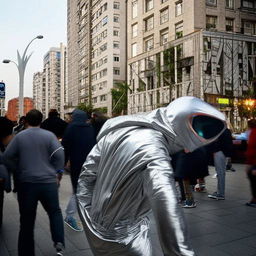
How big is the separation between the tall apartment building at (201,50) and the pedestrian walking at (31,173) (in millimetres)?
30344

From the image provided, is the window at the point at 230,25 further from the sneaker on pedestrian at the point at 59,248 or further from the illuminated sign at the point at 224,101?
the sneaker on pedestrian at the point at 59,248

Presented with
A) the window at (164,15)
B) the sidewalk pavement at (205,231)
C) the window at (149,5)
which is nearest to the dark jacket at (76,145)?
the sidewalk pavement at (205,231)

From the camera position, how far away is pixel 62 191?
8625 mm

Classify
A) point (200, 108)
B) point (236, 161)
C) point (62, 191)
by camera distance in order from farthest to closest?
point (236, 161) → point (62, 191) → point (200, 108)

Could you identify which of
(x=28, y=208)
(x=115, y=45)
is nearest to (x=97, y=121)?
(x=28, y=208)

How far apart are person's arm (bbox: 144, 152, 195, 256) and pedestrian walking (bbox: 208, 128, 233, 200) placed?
20.4 feet

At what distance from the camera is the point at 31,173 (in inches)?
148

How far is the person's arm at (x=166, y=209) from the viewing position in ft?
3.99

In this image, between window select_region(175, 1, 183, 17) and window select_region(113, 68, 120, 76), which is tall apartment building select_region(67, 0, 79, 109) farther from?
window select_region(175, 1, 183, 17)

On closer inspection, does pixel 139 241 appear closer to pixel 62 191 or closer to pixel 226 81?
pixel 62 191

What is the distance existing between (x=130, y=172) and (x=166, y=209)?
12.6 inches

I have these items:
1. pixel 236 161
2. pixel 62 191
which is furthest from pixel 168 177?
pixel 236 161

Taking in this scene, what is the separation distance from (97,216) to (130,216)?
0.18 m

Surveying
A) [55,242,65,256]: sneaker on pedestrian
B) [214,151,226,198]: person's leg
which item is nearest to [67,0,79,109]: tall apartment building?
[214,151,226,198]: person's leg
